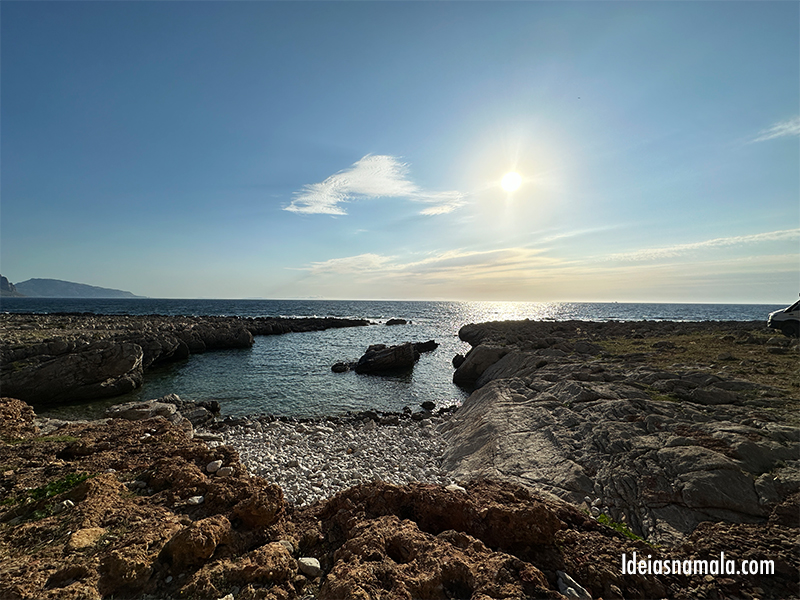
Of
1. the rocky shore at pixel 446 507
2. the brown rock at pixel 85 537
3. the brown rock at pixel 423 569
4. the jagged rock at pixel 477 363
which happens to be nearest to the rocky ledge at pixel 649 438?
the rocky shore at pixel 446 507

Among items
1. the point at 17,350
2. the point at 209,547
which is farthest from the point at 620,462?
the point at 17,350

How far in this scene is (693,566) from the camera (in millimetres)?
4180

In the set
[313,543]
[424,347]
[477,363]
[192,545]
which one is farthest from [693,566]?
[424,347]

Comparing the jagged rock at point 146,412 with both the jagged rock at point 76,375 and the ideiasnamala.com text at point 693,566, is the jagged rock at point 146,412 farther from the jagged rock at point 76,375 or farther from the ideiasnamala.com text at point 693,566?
the ideiasnamala.com text at point 693,566

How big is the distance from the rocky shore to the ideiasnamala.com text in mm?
73

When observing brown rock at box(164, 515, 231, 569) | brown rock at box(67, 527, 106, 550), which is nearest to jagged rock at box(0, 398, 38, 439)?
brown rock at box(67, 527, 106, 550)

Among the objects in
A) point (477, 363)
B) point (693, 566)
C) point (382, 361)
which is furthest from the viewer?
point (382, 361)

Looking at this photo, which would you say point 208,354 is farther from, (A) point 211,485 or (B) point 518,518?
(B) point 518,518

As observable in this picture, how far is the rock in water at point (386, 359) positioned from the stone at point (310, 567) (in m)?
25.2

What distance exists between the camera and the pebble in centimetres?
967

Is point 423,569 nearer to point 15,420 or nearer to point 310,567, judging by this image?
point 310,567

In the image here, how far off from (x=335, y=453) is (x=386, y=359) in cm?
1763

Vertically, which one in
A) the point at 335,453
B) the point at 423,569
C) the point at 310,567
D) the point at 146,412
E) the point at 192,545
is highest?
the point at 192,545

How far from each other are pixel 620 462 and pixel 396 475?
6.23 m
